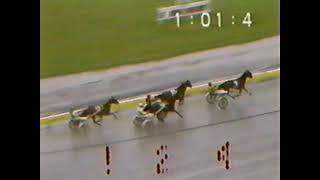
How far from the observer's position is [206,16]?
2.34 m

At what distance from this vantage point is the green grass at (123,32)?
230cm

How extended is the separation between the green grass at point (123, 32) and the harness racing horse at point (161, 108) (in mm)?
174

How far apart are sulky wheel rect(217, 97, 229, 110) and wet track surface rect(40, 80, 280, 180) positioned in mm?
17

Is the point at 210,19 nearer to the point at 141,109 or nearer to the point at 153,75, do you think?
the point at 153,75

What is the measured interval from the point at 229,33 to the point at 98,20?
51 cm

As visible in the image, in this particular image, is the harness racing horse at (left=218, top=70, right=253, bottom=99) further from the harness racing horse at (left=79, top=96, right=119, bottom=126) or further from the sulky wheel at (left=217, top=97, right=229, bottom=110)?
the harness racing horse at (left=79, top=96, right=119, bottom=126)

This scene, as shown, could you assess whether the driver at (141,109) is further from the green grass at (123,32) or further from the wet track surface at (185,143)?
the green grass at (123,32)

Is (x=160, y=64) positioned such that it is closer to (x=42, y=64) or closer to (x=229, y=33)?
(x=229, y=33)

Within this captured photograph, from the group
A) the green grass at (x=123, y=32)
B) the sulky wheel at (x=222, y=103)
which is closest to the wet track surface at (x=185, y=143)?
the sulky wheel at (x=222, y=103)

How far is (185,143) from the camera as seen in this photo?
7.73 feet

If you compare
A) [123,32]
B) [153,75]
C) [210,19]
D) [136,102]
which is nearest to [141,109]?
[136,102]

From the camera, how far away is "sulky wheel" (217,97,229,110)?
2.36 metres

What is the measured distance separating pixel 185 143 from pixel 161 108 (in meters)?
0.17
